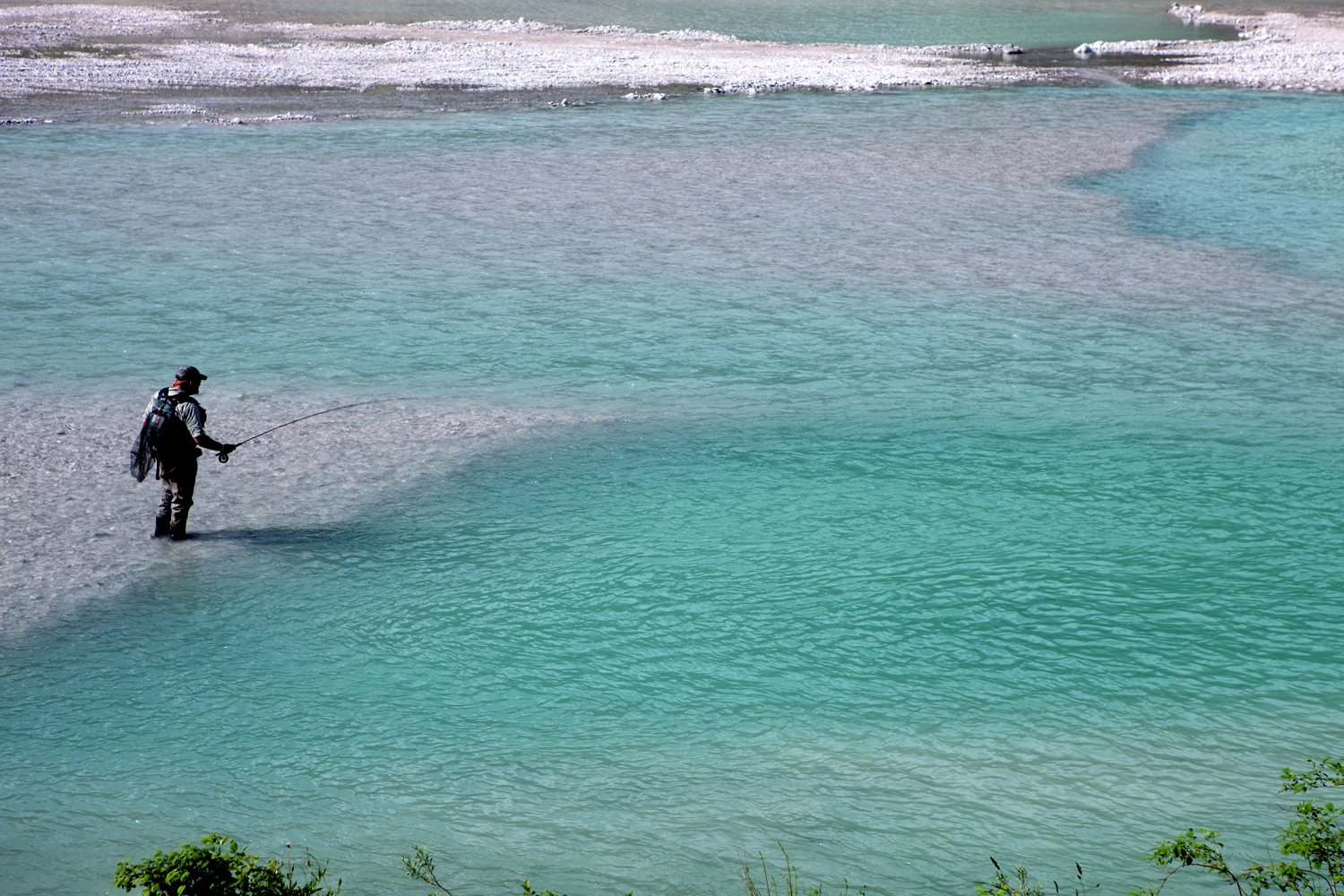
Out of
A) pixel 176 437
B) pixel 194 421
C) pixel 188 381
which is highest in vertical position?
pixel 188 381

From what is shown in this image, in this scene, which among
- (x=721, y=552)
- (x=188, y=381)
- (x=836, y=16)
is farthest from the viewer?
(x=836, y=16)

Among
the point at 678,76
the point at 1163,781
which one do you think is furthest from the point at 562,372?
the point at 678,76

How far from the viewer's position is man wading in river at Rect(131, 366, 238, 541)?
27.6 ft

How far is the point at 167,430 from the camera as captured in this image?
8414 mm

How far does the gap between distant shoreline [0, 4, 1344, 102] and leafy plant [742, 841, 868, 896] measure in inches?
950

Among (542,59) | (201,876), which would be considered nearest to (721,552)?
(201,876)

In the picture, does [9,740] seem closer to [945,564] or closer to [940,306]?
[945,564]

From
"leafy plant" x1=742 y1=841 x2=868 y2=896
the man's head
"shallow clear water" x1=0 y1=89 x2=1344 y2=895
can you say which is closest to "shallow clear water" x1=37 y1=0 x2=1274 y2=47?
"shallow clear water" x1=0 y1=89 x2=1344 y2=895

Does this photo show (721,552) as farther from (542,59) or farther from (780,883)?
(542,59)

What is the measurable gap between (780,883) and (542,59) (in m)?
29.0

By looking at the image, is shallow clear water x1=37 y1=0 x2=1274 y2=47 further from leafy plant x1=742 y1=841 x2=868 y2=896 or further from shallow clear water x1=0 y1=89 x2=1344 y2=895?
→ leafy plant x1=742 y1=841 x2=868 y2=896

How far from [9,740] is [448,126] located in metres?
18.7

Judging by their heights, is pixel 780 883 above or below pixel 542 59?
below

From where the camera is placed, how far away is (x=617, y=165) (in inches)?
817
